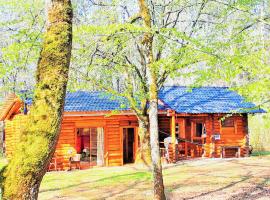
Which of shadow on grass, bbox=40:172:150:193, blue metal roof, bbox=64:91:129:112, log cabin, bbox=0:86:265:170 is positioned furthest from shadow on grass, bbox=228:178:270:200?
blue metal roof, bbox=64:91:129:112

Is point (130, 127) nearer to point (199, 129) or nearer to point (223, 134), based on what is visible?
point (199, 129)

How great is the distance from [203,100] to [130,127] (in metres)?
4.83

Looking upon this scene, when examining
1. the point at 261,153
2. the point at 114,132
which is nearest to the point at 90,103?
the point at 114,132

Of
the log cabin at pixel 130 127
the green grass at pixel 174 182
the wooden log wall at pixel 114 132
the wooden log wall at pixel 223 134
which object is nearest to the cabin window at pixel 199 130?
the log cabin at pixel 130 127

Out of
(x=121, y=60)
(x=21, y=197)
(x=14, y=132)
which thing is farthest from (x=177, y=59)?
(x=14, y=132)

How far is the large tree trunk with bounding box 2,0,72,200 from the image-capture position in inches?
172

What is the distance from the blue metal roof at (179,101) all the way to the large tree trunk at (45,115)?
1443 cm

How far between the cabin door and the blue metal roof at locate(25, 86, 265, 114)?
7.75ft

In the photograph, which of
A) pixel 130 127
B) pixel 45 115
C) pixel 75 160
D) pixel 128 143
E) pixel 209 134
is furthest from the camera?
pixel 128 143

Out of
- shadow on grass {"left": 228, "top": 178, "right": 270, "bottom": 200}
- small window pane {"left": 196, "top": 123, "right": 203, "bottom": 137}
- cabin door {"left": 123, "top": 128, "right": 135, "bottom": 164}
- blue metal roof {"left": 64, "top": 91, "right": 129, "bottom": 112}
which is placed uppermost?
blue metal roof {"left": 64, "top": 91, "right": 129, "bottom": 112}

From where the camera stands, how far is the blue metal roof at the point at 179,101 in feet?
67.6

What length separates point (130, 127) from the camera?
21.7m

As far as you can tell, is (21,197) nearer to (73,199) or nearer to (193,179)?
(73,199)

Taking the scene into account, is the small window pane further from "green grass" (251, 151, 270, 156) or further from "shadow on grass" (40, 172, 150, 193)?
"shadow on grass" (40, 172, 150, 193)
